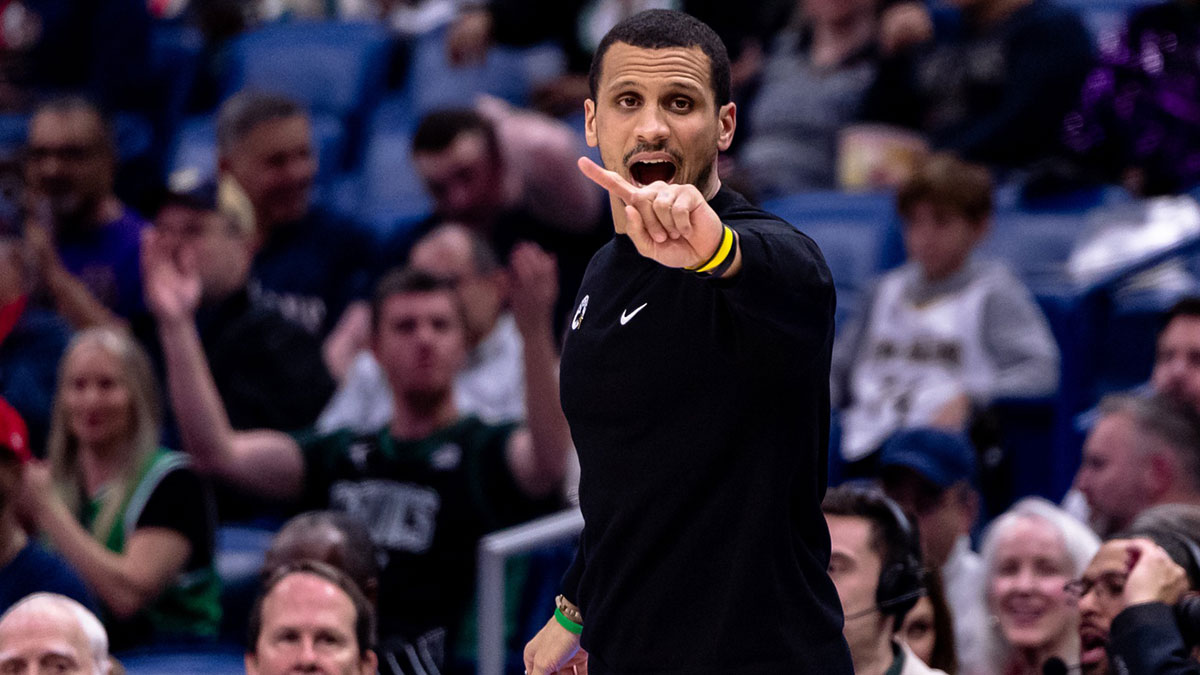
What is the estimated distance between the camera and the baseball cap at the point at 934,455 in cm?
373

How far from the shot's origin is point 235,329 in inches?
185

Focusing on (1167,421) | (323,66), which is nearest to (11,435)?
(1167,421)

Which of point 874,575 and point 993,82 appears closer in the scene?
point 874,575

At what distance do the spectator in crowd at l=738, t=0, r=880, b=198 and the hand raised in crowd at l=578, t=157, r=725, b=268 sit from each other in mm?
3882

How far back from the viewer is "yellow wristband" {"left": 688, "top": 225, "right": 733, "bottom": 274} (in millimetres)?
1585

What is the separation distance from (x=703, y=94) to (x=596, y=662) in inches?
25.0

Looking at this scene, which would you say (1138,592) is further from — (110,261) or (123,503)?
(110,261)

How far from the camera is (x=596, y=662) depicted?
183 centimetres

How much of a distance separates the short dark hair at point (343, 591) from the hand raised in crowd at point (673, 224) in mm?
1596

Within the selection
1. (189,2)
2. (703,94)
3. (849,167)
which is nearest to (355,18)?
(189,2)

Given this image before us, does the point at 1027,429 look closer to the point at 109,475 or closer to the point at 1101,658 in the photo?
the point at 1101,658

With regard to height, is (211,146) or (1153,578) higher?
(211,146)

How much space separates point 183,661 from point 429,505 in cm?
72

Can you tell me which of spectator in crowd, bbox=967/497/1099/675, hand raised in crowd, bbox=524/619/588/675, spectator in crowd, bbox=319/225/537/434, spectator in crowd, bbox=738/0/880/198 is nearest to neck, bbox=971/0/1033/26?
spectator in crowd, bbox=738/0/880/198
